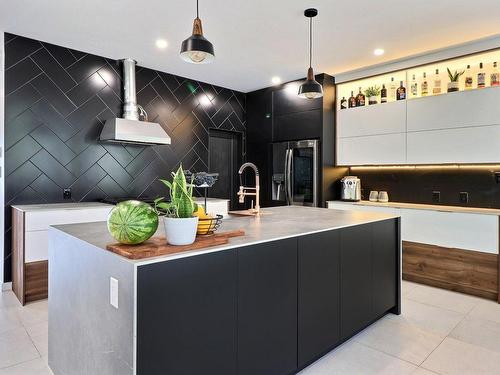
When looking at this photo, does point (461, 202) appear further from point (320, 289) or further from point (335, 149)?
point (320, 289)

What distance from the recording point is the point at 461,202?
390 cm

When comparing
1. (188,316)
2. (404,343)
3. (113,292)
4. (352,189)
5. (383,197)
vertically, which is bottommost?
(404,343)

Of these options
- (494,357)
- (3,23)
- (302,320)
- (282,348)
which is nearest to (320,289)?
(302,320)

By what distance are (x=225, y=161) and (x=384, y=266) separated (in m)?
3.38

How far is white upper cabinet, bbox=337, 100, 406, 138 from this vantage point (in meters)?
4.09

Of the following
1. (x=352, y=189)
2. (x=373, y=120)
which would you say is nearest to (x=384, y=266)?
(x=352, y=189)

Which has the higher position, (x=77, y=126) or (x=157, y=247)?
(x=77, y=126)

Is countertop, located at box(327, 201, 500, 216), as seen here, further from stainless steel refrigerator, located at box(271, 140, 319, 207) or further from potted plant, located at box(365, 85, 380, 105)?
potted plant, located at box(365, 85, 380, 105)

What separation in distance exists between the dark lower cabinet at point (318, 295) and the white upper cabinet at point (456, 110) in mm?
2408

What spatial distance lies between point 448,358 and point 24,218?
11.4 ft

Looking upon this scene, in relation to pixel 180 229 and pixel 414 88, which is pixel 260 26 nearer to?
pixel 414 88

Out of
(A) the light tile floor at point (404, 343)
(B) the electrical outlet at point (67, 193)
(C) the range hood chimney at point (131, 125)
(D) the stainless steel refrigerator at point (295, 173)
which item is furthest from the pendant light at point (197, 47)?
(D) the stainless steel refrigerator at point (295, 173)

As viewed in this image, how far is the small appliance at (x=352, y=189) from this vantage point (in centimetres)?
456

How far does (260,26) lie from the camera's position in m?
3.12
